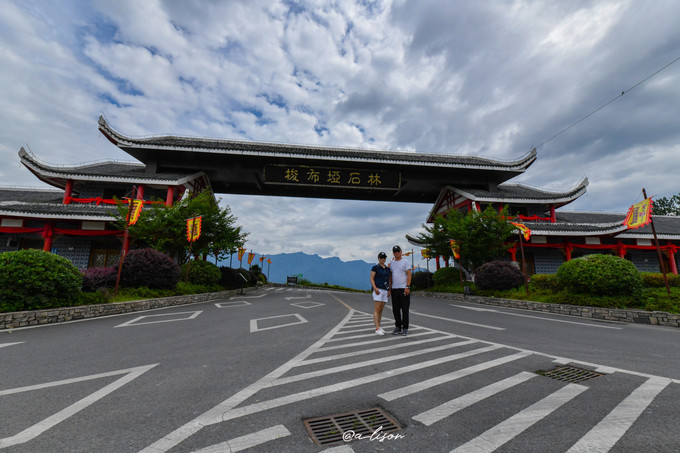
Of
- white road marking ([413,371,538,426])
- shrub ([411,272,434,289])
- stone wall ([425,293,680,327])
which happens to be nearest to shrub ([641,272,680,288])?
stone wall ([425,293,680,327])

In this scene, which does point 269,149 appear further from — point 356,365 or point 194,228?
point 356,365

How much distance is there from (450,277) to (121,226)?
67.5ft

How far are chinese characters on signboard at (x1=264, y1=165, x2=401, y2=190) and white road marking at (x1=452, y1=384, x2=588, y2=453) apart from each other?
2021cm

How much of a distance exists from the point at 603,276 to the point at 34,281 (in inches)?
677

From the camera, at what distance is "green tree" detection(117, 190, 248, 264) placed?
1541cm

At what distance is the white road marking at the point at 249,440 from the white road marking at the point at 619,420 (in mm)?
2101

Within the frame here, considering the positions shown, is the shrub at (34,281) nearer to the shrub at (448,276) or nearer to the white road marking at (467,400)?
the white road marking at (467,400)

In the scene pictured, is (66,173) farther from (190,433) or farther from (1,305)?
(190,433)

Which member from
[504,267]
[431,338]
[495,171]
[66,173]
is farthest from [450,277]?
[66,173]

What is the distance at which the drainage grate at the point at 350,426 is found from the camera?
226 cm

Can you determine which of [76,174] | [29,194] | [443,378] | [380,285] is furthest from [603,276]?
[29,194]

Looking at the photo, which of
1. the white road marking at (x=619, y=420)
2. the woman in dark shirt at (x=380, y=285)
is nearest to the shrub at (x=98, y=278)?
the woman in dark shirt at (x=380, y=285)

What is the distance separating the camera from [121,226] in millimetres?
16172

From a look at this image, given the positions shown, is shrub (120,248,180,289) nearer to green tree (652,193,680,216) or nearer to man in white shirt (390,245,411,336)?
man in white shirt (390,245,411,336)
